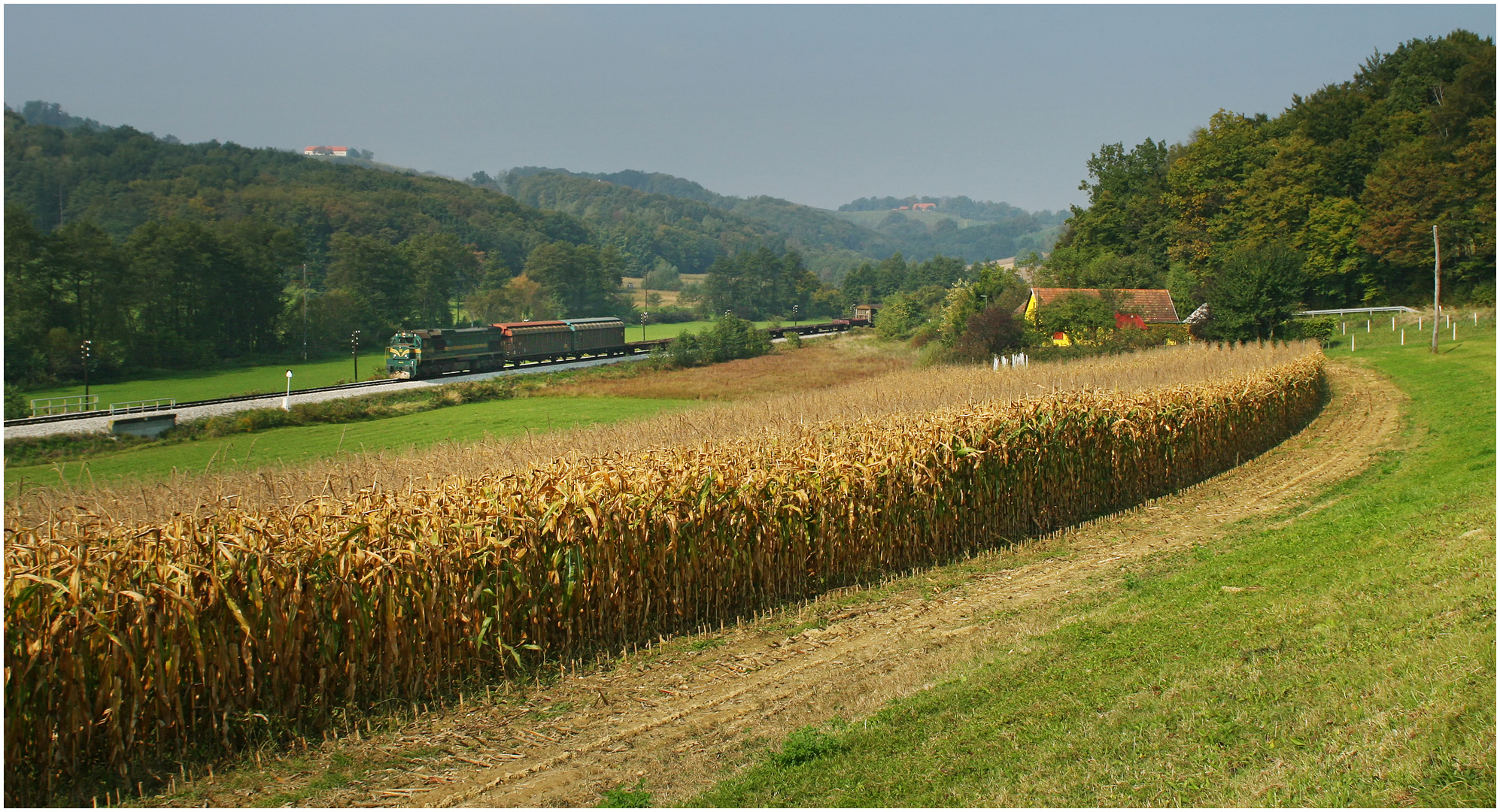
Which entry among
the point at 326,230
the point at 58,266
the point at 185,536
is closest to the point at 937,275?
the point at 326,230

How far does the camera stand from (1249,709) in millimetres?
5340

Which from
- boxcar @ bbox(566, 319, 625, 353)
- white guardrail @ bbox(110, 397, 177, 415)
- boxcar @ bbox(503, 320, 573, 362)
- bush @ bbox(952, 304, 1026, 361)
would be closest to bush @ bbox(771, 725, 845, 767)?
white guardrail @ bbox(110, 397, 177, 415)

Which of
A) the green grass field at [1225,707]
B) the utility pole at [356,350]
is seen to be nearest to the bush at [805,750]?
the green grass field at [1225,707]

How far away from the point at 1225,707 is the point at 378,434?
33.0 meters

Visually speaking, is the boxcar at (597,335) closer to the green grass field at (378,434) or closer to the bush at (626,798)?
the green grass field at (378,434)

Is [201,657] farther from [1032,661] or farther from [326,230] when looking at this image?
[326,230]

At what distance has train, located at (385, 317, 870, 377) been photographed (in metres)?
52.7

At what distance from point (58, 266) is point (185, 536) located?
185 feet

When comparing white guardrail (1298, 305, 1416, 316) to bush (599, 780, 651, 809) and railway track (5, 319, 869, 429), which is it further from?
bush (599, 780, 651, 809)

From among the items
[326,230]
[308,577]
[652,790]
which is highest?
[326,230]

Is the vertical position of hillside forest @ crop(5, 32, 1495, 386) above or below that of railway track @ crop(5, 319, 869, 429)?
above

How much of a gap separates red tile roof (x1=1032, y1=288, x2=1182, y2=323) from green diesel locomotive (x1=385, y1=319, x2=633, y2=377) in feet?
96.6

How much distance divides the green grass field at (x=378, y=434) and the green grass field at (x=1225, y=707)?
17142 mm

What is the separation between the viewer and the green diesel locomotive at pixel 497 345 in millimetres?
52656
